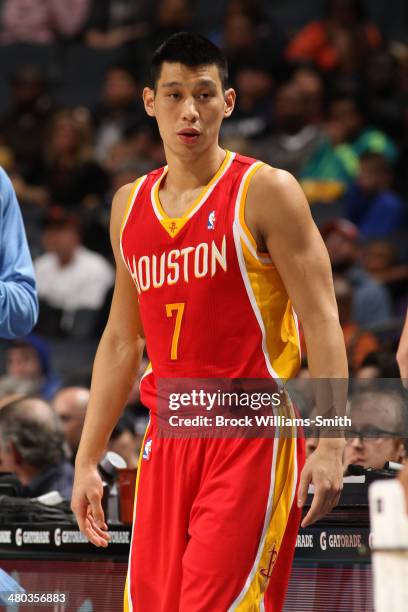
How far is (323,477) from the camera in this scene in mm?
3770

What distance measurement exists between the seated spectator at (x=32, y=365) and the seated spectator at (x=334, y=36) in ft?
17.8

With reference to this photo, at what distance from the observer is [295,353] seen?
4176 millimetres

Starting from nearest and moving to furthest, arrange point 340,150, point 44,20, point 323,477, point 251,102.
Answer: point 323,477
point 340,150
point 251,102
point 44,20

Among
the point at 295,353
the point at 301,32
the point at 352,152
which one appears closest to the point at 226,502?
the point at 295,353

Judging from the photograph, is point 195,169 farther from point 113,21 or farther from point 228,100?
point 113,21

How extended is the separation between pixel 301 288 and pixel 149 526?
0.88 m

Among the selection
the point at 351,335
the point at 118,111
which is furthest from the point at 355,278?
the point at 118,111

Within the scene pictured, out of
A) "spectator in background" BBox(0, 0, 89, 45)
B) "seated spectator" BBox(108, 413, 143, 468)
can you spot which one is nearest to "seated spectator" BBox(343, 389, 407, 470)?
"seated spectator" BBox(108, 413, 143, 468)

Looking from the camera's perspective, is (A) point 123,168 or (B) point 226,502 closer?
(B) point 226,502

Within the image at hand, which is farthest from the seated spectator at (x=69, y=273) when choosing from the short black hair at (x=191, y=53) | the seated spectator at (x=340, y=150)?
the short black hair at (x=191, y=53)

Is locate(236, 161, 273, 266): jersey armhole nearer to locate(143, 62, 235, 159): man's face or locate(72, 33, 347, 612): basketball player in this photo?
locate(72, 33, 347, 612): basketball player

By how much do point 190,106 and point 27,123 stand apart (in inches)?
389

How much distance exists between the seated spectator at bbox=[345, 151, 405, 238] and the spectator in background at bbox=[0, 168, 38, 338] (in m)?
6.56

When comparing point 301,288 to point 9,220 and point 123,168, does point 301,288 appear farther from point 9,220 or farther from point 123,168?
point 123,168
